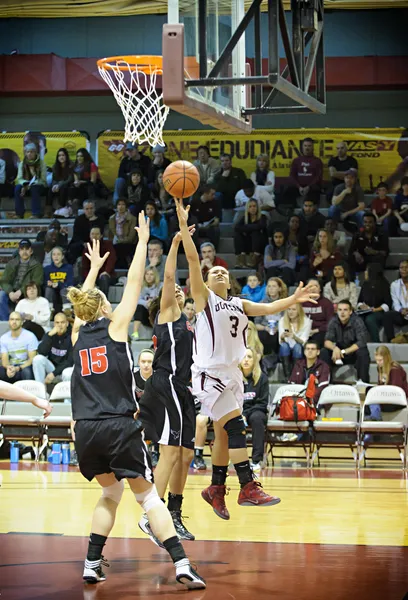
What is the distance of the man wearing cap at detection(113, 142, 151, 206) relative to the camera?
57.3ft

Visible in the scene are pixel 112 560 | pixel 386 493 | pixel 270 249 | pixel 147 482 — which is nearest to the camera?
pixel 147 482

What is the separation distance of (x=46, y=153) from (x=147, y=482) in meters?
13.7

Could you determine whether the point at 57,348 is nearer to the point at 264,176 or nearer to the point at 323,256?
the point at 323,256

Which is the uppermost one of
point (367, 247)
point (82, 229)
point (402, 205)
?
point (402, 205)

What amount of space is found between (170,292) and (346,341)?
6.98 metres

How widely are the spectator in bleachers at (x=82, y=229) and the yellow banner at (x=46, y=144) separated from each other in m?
1.92

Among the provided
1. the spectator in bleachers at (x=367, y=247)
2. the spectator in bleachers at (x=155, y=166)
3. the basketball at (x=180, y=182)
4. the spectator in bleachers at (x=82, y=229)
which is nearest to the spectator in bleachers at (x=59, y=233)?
the spectator in bleachers at (x=82, y=229)

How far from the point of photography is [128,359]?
5.56m

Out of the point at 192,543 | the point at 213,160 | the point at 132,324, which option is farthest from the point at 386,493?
the point at 213,160

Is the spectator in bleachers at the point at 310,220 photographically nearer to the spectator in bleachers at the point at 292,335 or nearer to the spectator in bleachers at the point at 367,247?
the spectator in bleachers at the point at 367,247

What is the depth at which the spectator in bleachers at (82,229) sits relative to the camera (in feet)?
53.5

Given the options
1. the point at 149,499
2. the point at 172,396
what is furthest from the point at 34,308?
the point at 149,499

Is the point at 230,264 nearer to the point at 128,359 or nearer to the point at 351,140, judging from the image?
the point at 351,140

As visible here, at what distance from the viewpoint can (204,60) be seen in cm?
648
